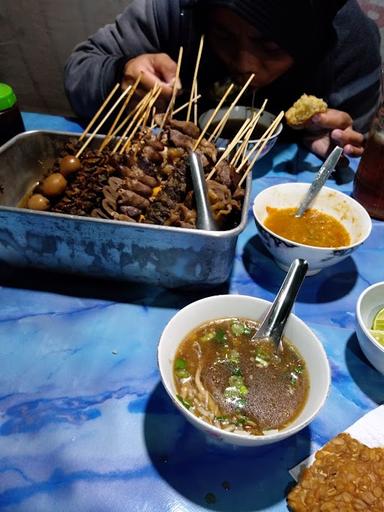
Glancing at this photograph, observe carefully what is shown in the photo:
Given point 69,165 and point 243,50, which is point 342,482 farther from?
point 243,50

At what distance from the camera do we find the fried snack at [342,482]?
1180 mm

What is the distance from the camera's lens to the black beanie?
2.60 metres

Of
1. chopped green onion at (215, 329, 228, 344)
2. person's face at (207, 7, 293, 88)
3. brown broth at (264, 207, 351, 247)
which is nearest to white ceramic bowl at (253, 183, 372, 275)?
brown broth at (264, 207, 351, 247)

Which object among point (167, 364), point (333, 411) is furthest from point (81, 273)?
point (333, 411)

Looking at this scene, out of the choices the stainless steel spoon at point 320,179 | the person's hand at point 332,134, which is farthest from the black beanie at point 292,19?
the stainless steel spoon at point 320,179

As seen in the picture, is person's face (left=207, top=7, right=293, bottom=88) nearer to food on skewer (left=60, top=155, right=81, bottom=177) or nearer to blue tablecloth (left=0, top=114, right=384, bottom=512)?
food on skewer (left=60, top=155, right=81, bottom=177)

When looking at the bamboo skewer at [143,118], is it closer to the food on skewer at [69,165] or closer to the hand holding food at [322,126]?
the food on skewer at [69,165]

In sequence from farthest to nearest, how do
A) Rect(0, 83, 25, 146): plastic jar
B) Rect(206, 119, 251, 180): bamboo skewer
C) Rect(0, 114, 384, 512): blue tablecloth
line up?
Rect(0, 83, 25, 146): plastic jar
Rect(206, 119, 251, 180): bamboo skewer
Rect(0, 114, 384, 512): blue tablecloth

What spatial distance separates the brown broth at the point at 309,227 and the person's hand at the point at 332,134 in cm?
101

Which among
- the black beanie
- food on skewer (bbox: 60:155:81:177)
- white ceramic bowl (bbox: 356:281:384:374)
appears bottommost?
white ceramic bowl (bbox: 356:281:384:374)

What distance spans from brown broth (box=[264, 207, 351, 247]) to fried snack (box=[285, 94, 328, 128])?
36.7 inches

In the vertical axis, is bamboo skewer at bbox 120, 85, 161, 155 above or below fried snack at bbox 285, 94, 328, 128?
above

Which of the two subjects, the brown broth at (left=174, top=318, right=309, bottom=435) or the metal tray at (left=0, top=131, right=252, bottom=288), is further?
the metal tray at (left=0, top=131, right=252, bottom=288)

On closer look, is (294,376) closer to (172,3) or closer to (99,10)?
→ (172,3)
